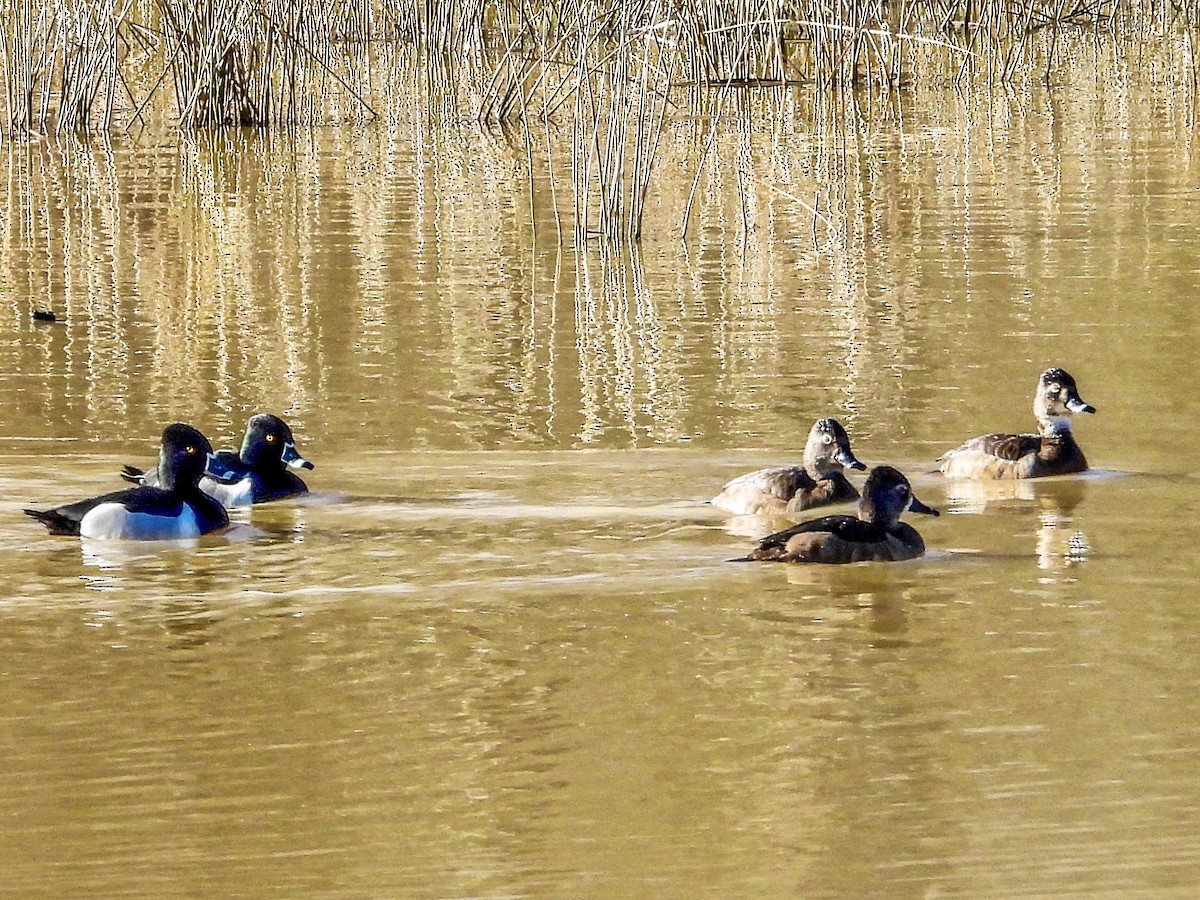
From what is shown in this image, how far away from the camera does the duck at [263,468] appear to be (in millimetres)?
7359

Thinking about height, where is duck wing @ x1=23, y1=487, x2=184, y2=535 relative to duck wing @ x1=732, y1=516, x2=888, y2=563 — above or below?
above

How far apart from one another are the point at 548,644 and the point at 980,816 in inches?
60.4

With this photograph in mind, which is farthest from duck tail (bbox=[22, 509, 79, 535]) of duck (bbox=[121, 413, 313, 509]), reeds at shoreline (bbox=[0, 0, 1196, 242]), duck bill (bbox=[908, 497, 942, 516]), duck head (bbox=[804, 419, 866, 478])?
reeds at shoreline (bbox=[0, 0, 1196, 242])

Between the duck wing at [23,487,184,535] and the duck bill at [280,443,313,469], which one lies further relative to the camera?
the duck bill at [280,443,313,469]

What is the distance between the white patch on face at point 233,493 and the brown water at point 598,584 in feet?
0.51

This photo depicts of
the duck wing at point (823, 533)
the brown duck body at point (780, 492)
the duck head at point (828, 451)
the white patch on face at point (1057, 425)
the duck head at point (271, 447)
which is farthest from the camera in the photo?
the white patch on face at point (1057, 425)

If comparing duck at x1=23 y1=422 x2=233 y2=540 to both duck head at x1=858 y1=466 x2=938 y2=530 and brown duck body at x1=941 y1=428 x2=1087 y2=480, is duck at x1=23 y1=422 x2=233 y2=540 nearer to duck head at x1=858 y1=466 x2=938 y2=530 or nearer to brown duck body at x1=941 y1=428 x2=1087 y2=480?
duck head at x1=858 y1=466 x2=938 y2=530

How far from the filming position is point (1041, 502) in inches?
282

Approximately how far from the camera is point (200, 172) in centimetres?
1652

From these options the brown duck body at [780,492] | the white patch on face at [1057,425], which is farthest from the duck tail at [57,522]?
the white patch on face at [1057,425]

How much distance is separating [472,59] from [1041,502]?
1574 centimetres

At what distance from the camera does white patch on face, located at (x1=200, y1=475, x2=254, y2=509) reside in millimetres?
7371

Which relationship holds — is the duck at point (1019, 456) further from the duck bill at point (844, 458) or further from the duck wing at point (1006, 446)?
the duck bill at point (844, 458)

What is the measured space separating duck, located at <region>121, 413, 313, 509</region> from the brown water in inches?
5.7
